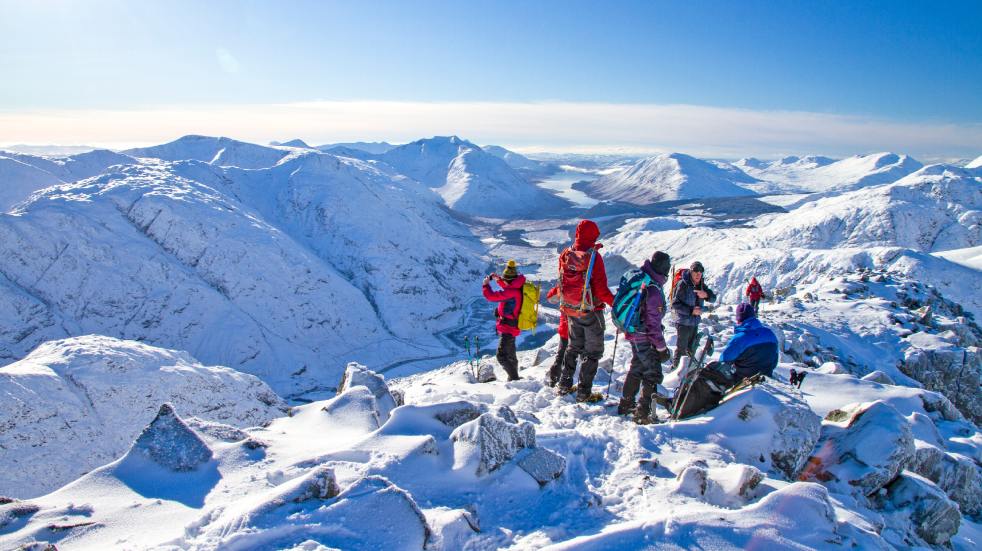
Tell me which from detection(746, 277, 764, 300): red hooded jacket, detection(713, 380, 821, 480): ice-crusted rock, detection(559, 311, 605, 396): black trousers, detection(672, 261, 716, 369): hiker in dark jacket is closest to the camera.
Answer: detection(713, 380, 821, 480): ice-crusted rock

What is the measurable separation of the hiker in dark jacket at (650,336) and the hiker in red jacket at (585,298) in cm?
74

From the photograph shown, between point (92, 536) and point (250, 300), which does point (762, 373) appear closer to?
point (92, 536)

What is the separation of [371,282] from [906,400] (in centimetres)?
9507

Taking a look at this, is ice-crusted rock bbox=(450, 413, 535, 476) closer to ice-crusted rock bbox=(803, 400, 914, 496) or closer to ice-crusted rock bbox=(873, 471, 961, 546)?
ice-crusted rock bbox=(803, 400, 914, 496)

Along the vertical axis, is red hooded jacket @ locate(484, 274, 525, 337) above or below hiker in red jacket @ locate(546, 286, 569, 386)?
above

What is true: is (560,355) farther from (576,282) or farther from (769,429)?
(769,429)

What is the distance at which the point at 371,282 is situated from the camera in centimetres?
9994

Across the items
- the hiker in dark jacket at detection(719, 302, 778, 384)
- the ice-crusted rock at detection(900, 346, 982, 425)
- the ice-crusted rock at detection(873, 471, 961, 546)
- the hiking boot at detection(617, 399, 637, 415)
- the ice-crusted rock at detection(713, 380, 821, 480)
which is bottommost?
the ice-crusted rock at detection(900, 346, 982, 425)

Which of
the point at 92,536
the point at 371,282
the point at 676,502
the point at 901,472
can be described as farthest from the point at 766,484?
the point at 371,282

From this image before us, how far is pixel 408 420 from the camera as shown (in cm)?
730

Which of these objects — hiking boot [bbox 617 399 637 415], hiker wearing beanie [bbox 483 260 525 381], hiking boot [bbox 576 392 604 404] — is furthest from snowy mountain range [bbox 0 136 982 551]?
hiker wearing beanie [bbox 483 260 525 381]

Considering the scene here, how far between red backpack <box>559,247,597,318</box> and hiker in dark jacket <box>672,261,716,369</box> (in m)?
4.38

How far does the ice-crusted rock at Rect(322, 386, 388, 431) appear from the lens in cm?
854

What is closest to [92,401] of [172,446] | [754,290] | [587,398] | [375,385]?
[375,385]
